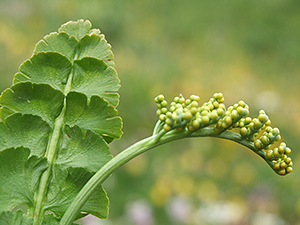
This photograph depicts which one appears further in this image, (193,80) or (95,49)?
(193,80)

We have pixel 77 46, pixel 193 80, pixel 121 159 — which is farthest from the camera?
pixel 193 80

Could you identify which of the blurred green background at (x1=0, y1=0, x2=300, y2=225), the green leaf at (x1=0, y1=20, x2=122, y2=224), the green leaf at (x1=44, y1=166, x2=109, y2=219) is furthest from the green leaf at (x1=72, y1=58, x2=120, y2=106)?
the blurred green background at (x1=0, y1=0, x2=300, y2=225)

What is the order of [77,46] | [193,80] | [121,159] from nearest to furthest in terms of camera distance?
[121,159], [77,46], [193,80]

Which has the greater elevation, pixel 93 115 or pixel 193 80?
pixel 193 80

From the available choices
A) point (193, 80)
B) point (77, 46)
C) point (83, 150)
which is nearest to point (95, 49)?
point (77, 46)

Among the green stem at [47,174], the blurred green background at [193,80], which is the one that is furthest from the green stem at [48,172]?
the blurred green background at [193,80]

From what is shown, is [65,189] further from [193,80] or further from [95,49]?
[193,80]

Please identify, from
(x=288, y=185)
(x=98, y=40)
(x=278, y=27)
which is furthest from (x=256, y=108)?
(x=98, y=40)
